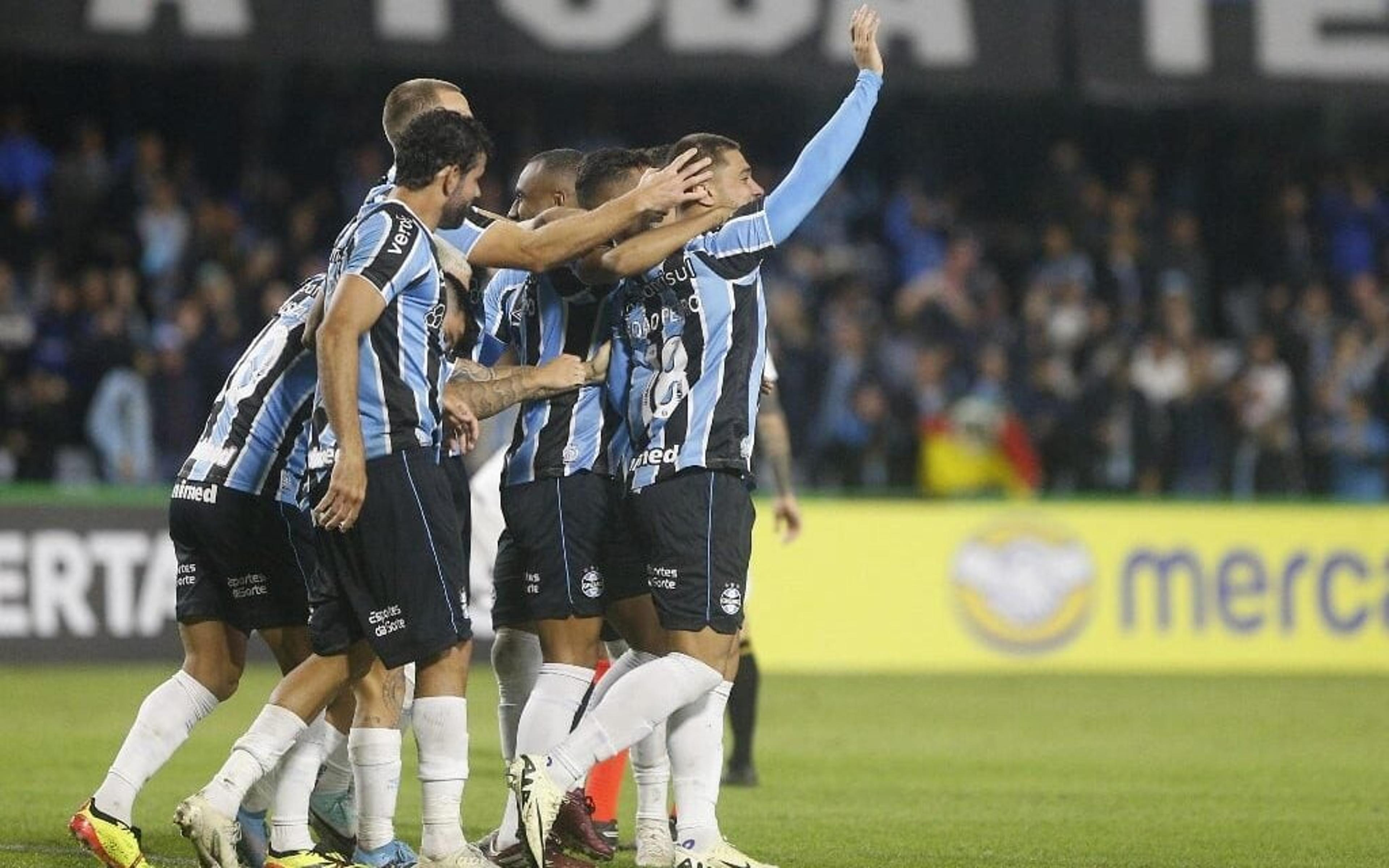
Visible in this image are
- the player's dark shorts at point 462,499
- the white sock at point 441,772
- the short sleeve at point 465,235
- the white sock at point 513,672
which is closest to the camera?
the white sock at point 441,772

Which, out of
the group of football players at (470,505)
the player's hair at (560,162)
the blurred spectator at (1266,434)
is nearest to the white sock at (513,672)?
the group of football players at (470,505)

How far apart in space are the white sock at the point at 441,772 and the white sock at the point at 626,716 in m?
0.29

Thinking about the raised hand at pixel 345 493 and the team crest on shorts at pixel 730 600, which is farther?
the team crest on shorts at pixel 730 600

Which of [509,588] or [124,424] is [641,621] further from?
[124,424]

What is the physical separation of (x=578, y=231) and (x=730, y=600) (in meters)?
1.20

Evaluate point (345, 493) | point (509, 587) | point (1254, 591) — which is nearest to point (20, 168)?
point (1254, 591)

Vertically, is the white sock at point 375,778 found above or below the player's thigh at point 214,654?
below

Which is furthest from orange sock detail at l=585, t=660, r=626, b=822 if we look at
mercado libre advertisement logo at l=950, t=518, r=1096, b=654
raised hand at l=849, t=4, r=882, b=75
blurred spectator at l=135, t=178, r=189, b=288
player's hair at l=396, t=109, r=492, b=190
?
blurred spectator at l=135, t=178, r=189, b=288

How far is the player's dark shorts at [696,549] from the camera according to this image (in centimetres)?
653

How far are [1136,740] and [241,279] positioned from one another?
351 inches

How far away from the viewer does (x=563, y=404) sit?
23.5 feet

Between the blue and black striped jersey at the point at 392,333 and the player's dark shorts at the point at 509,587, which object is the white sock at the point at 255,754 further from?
the player's dark shorts at the point at 509,587

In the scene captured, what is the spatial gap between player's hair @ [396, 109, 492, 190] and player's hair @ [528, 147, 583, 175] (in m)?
1.12

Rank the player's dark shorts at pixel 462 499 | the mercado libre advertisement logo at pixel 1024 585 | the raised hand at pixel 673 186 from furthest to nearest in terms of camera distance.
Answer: the mercado libre advertisement logo at pixel 1024 585 < the player's dark shorts at pixel 462 499 < the raised hand at pixel 673 186
